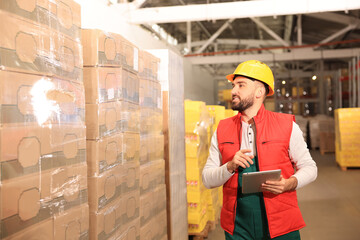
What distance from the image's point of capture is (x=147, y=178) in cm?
334

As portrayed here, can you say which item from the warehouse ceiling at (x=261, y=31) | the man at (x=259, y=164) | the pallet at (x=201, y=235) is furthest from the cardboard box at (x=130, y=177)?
the warehouse ceiling at (x=261, y=31)

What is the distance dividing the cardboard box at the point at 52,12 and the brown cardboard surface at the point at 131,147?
0.95 metres

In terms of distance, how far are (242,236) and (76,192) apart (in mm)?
1185

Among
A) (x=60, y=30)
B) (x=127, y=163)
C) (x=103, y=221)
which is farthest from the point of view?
(x=127, y=163)

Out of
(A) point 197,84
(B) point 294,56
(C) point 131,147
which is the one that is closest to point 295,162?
(C) point 131,147

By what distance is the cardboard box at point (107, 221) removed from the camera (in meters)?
2.35

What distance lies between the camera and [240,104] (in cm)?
256

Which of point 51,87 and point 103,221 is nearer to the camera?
point 51,87

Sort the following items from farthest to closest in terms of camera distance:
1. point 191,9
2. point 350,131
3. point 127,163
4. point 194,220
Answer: point 350,131
point 191,9
point 194,220
point 127,163

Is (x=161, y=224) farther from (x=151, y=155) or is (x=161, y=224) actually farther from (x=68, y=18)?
(x=68, y=18)

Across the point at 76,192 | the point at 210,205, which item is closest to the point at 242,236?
the point at 76,192

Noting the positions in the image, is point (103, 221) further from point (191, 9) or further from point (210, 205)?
point (191, 9)

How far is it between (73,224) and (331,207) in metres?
6.08

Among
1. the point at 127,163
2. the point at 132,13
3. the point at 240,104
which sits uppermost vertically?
the point at 132,13
